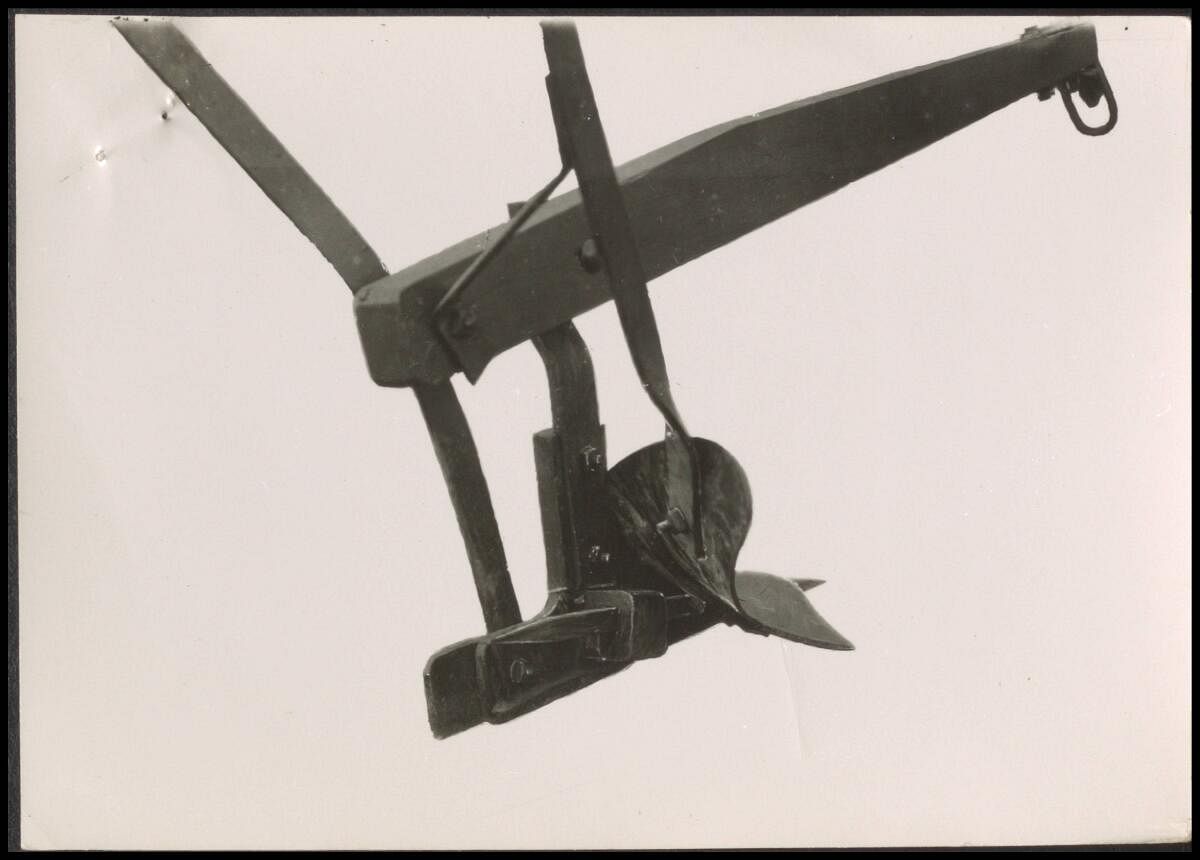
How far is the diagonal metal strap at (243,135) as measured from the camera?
6.48 feet

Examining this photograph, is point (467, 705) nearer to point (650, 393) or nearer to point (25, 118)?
point (650, 393)

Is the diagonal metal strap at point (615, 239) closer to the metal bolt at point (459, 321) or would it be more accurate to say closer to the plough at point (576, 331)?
the plough at point (576, 331)

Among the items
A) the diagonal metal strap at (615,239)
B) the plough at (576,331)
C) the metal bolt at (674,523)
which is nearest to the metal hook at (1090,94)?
the plough at (576,331)

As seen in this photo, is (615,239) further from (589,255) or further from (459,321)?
(459,321)

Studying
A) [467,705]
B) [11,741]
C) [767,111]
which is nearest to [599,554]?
[467,705]

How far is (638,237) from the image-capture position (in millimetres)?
2023

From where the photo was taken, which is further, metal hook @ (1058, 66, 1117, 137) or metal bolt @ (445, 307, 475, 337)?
metal hook @ (1058, 66, 1117, 137)

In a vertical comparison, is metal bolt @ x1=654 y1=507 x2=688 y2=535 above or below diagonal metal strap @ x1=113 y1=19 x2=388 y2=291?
below

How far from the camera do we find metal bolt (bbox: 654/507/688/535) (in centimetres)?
197

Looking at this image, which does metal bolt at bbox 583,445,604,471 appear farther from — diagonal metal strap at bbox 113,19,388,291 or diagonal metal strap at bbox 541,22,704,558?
diagonal metal strap at bbox 113,19,388,291

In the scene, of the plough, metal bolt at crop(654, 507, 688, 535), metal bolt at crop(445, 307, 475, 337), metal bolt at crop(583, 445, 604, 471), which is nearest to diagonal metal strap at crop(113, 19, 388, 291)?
the plough

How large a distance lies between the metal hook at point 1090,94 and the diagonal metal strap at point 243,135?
1.14 metres

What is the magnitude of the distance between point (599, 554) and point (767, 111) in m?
0.69

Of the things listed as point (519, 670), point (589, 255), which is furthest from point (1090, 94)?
point (519, 670)
